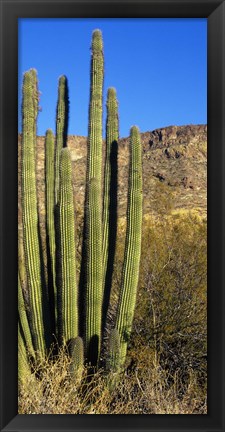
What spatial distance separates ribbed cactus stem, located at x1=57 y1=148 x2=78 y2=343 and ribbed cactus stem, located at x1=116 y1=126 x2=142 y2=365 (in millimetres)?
583

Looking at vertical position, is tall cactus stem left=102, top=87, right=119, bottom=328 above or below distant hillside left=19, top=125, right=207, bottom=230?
below

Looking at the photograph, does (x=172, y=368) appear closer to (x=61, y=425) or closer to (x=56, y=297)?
(x=56, y=297)

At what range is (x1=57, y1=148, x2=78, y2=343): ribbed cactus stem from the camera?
5273mm

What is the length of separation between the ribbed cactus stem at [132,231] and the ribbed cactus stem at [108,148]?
0.48 meters

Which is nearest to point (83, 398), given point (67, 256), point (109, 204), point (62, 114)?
point (67, 256)

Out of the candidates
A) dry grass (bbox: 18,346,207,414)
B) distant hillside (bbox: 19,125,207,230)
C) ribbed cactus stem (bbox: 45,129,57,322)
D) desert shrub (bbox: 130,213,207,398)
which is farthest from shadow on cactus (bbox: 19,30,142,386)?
distant hillside (bbox: 19,125,207,230)

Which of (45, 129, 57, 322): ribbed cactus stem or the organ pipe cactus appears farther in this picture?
(45, 129, 57, 322): ribbed cactus stem

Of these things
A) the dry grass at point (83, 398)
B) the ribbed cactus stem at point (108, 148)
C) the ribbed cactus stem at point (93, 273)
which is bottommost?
the dry grass at point (83, 398)

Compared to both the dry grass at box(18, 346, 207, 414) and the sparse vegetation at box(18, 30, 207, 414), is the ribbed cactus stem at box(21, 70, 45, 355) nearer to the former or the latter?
the sparse vegetation at box(18, 30, 207, 414)

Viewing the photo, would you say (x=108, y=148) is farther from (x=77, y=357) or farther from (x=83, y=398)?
(x=83, y=398)

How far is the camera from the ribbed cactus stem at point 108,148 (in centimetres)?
621

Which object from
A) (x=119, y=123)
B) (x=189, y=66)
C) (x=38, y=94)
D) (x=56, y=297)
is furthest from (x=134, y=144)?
(x=189, y=66)
